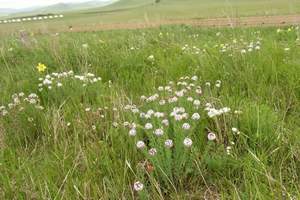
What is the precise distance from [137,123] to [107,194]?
618 mm

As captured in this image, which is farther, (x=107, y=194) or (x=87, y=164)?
(x=87, y=164)

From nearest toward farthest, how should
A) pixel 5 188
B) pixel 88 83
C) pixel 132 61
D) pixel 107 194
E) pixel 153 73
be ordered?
pixel 107 194, pixel 5 188, pixel 88 83, pixel 153 73, pixel 132 61

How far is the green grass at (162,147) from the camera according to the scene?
7.04ft

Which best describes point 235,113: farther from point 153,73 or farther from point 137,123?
point 153,73

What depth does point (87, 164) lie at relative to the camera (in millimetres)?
2344

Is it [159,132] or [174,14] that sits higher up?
[159,132]

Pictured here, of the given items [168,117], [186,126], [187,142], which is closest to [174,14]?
[168,117]

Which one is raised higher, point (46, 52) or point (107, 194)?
point (46, 52)

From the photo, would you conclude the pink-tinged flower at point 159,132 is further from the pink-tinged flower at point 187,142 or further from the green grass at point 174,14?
the green grass at point 174,14

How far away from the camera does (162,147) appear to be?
86.1 inches

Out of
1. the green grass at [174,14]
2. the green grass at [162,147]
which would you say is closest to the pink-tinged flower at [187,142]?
the green grass at [162,147]

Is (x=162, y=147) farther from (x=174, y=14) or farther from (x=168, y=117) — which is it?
(x=174, y=14)

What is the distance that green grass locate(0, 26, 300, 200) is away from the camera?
2145 mm

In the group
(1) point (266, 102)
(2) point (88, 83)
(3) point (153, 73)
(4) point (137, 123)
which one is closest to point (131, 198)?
(4) point (137, 123)
